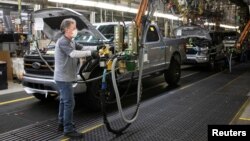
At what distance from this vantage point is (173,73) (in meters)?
8.39

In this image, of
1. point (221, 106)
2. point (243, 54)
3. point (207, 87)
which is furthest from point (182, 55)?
point (243, 54)

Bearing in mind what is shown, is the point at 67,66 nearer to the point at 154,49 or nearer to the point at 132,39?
the point at 132,39

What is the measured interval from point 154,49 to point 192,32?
6535 mm

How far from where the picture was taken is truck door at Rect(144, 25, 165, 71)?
7.11m

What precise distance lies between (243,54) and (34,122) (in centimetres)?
1454

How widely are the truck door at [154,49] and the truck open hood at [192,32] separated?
5.43m

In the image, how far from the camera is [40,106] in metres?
6.16

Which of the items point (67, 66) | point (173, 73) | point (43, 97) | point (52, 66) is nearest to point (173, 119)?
point (67, 66)

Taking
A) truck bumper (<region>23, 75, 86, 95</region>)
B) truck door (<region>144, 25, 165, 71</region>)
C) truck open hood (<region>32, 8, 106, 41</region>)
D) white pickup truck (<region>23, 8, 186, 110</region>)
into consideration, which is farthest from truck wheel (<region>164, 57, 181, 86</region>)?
truck bumper (<region>23, 75, 86, 95</region>)

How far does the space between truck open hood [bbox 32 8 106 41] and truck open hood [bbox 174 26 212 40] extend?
792cm

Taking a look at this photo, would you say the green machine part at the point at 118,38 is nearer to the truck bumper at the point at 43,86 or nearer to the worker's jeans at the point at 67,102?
the worker's jeans at the point at 67,102

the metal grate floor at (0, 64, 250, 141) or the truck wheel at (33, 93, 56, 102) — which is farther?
the truck wheel at (33, 93, 56, 102)

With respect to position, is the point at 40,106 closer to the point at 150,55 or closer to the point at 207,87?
the point at 150,55

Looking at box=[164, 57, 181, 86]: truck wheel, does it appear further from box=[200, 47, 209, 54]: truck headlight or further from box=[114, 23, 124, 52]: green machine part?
box=[114, 23, 124, 52]: green machine part
